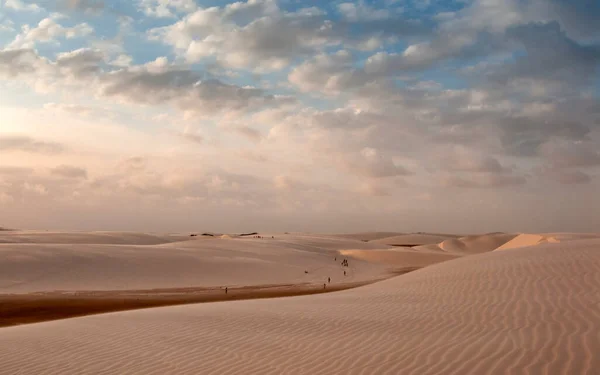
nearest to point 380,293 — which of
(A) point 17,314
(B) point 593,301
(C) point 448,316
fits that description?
(C) point 448,316

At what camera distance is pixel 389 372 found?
6191 millimetres

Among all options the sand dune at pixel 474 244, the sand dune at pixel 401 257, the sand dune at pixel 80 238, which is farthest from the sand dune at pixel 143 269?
the sand dune at pixel 474 244

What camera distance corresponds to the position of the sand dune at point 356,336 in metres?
6.56

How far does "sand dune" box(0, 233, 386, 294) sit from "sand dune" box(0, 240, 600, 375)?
50.4 ft

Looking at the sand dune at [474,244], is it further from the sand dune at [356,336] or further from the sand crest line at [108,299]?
the sand dune at [356,336]

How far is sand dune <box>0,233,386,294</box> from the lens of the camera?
1021 inches

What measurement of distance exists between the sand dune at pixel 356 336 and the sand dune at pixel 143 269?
15.4 metres

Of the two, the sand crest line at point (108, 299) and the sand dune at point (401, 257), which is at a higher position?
the sand crest line at point (108, 299)

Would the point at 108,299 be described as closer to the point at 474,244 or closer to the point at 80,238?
the point at 80,238

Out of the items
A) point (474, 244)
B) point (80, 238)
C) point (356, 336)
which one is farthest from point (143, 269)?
point (474, 244)

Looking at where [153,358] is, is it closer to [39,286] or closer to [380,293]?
[380,293]

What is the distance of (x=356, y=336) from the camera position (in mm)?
8398

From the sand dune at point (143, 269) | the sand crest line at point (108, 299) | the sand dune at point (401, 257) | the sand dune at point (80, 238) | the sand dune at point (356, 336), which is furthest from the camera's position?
the sand dune at point (80, 238)

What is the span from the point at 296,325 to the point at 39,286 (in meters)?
19.0
